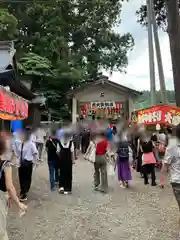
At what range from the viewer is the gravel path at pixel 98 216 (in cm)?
615

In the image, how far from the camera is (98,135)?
10344 mm

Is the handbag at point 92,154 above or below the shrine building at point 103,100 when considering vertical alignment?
below

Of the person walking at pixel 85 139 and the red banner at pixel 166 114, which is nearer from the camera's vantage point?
the red banner at pixel 166 114

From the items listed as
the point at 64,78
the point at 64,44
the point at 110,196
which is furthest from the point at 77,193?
the point at 64,44

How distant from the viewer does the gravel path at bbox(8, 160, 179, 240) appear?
242 inches

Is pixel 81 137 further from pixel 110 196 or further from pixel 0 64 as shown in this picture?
pixel 110 196

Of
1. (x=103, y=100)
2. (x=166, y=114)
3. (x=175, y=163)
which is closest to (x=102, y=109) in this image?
(x=103, y=100)

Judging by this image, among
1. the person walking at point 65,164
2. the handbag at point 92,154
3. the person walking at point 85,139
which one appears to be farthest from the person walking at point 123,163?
the person walking at point 85,139

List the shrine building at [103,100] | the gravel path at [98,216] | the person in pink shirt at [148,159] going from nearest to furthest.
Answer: the gravel path at [98,216]
the person in pink shirt at [148,159]
the shrine building at [103,100]

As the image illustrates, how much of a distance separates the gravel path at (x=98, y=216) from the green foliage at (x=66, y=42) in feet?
51.8

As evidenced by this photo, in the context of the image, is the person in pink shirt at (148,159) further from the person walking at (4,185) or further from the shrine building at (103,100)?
the shrine building at (103,100)

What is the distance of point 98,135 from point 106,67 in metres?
22.4

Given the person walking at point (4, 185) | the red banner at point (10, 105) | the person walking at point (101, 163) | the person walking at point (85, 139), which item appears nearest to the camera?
the person walking at point (4, 185)

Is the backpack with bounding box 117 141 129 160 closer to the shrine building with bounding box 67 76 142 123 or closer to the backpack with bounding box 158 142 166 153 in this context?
the backpack with bounding box 158 142 166 153
